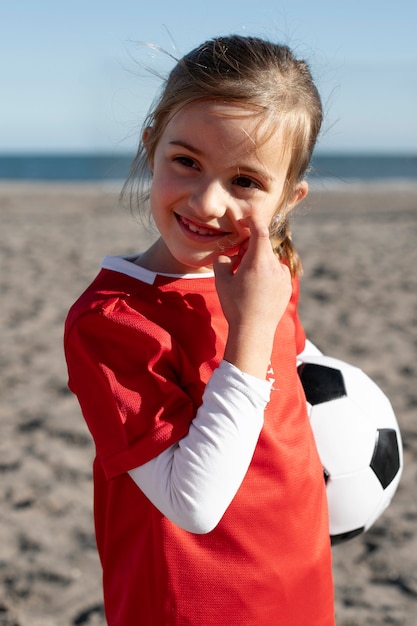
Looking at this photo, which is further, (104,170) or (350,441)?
(104,170)

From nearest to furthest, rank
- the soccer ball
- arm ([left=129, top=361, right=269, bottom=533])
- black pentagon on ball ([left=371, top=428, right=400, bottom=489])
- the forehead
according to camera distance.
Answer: arm ([left=129, top=361, right=269, bottom=533]), the forehead, the soccer ball, black pentagon on ball ([left=371, top=428, right=400, bottom=489])

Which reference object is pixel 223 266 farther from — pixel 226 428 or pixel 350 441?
pixel 350 441

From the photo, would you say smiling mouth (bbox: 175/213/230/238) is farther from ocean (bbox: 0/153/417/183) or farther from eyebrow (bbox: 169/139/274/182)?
ocean (bbox: 0/153/417/183)

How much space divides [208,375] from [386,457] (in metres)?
0.85

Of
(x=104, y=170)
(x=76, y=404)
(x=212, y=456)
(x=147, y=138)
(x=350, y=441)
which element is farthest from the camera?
(x=104, y=170)

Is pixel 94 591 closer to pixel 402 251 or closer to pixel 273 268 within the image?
pixel 273 268

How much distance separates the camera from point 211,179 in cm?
152

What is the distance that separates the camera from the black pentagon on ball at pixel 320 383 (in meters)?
2.10

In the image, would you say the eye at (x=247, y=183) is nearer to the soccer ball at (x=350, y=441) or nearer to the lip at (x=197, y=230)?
the lip at (x=197, y=230)

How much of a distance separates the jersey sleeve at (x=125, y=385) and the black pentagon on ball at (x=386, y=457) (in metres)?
0.86

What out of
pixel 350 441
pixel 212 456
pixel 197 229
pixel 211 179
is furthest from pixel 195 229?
pixel 350 441

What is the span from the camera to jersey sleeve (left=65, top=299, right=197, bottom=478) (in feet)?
4.70

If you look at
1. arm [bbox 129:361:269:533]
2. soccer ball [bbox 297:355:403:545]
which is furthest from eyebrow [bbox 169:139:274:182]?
soccer ball [bbox 297:355:403:545]

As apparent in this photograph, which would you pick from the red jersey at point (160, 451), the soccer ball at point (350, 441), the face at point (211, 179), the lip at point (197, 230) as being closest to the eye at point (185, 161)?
the face at point (211, 179)
